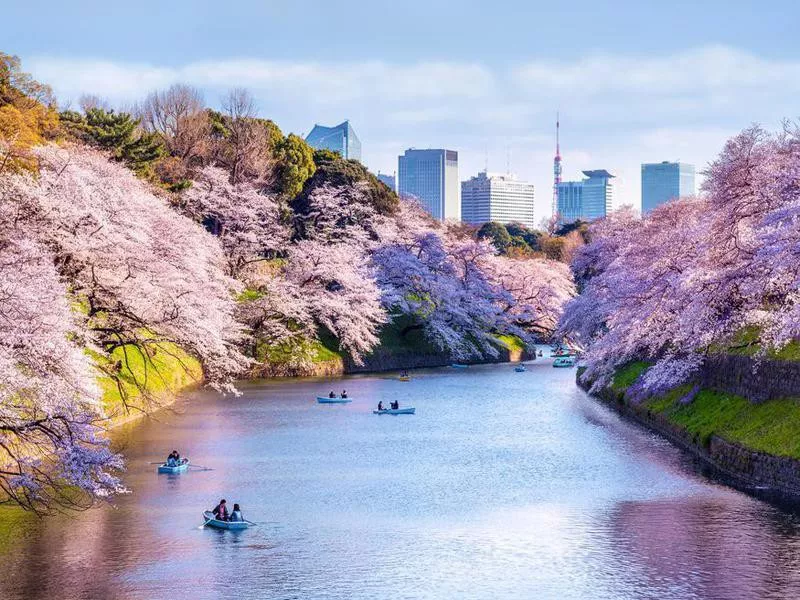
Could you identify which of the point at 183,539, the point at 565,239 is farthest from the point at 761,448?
the point at 565,239

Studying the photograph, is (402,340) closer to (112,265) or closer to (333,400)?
(333,400)

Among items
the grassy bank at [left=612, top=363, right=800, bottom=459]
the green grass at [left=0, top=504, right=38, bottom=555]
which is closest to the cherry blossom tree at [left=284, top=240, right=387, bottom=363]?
the grassy bank at [left=612, top=363, right=800, bottom=459]

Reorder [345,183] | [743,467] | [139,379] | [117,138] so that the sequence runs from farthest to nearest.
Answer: [345,183], [117,138], [139,379], [743,467]

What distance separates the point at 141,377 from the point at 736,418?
32136 mm

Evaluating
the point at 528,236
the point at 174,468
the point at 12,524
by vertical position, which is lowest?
the point at 12,524

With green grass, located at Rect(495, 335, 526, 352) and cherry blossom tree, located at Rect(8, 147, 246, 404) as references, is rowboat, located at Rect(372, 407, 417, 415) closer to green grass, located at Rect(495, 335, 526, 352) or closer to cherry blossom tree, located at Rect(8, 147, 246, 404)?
cherry blossom tree, located at Rect(8, 147, 246, 404)

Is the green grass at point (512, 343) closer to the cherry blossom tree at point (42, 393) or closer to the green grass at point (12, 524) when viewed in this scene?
the cherry blossom tree at point (42, 393)

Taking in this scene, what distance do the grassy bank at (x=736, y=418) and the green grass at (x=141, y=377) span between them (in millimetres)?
21800

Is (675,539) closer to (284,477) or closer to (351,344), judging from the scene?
(284,477)

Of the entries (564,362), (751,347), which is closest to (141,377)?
(751,347)

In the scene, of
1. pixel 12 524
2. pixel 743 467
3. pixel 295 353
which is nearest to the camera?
pixel 12 524

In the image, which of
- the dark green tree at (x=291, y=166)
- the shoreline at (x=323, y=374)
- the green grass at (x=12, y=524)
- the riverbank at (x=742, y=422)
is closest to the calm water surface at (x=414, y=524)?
the green grass at (x=12, y=524)

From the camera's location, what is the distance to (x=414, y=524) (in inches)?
1363

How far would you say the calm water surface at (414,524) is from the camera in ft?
91.6
